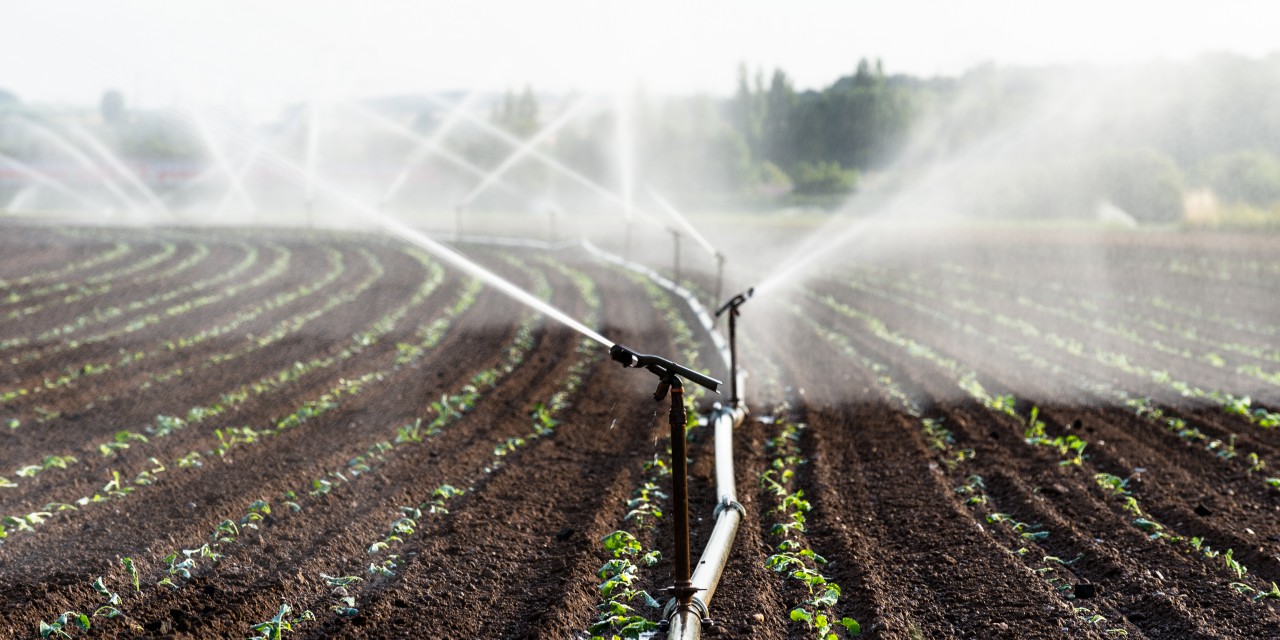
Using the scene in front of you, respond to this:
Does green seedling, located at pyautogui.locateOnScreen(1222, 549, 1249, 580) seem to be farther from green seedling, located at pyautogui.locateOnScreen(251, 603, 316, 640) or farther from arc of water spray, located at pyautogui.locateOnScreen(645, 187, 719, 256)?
arc of water spray, located at pyautogui.locateOnScreen(645, 187, 719, 256)

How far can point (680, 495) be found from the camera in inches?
168

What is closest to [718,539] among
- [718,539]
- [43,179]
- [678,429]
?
[718,539]

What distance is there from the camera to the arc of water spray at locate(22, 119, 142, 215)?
50750 millimetres

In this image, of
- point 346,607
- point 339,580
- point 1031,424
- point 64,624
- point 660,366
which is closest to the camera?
point 660,366

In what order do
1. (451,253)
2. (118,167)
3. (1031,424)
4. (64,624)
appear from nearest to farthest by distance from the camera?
(64,624)
(451,253)
(1031,424)
(118,167)

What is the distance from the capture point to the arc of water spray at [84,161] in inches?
1998

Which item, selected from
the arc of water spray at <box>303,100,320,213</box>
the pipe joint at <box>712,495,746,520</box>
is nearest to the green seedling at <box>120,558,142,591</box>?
the pipe joint at <box>712,495,746,520</box>

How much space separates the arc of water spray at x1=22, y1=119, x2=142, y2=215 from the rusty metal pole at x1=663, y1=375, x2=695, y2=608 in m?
45.4

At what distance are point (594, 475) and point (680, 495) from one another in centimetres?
299

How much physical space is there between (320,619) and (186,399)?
5.49 m

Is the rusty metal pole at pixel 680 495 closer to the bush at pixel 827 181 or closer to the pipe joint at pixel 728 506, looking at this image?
the pipe joint at pixel 728 506

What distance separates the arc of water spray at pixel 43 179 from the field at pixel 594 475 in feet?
136

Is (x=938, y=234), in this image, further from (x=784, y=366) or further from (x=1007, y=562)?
(x=1007, y=562)

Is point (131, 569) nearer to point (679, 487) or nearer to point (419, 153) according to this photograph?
point (679, 487)
